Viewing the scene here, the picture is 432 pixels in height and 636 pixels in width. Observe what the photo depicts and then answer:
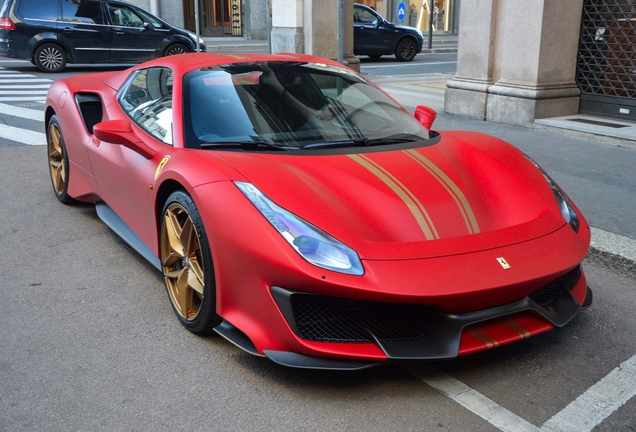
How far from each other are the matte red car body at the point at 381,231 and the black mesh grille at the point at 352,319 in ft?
0.15

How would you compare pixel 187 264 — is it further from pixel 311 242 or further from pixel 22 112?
pixel 22 112

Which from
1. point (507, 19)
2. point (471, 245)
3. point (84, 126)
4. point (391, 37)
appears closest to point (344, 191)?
point (471, 245)

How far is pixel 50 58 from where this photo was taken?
624 inches

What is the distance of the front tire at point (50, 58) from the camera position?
51.5 ft

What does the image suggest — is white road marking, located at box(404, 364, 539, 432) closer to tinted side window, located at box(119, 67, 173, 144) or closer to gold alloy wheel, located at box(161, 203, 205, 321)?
gold alloy wheel, located at box(161, 203, 205, 321)

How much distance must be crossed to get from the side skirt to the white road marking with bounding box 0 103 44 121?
5986 millimetres

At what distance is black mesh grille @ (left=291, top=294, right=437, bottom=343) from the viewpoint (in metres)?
2.71

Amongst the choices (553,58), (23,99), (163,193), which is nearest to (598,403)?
(163,193)

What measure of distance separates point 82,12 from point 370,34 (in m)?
7.98

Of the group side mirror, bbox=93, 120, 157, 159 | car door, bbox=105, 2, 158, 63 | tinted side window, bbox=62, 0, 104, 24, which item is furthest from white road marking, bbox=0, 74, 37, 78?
side mirror, bbox=93, 120, 157, 159

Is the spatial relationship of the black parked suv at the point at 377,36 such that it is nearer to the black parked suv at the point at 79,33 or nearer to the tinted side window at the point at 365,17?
the tinted side window at the point at 365,17

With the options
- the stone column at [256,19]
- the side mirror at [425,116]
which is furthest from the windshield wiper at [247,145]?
the stone column at [256,19]

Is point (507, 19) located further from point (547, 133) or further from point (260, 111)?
point (260, 111)

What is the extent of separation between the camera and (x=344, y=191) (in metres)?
3.06
